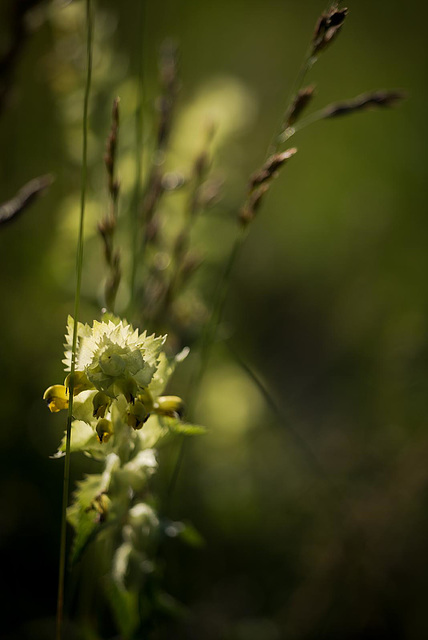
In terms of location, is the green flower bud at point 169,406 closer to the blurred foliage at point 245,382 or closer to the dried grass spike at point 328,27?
the blurred foliage at point 245,382

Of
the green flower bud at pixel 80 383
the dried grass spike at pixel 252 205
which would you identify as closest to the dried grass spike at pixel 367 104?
the dried grass spike at pixel 252 205

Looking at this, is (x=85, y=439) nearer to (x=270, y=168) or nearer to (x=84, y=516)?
(x=84, y=516)

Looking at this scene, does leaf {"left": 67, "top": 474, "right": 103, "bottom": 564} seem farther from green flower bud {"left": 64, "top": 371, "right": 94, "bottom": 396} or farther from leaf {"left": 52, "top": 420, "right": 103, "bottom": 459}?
green flower bud {"left": 64, "top": 371, "right": 94, "bottom": 396}

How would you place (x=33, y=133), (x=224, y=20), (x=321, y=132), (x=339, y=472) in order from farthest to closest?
(x=224, y=20)
(x=321, y=132)
(x=33, y=133)
(x=339, y=472)

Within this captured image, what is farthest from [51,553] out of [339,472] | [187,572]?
[339,472]

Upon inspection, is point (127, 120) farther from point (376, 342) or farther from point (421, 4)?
point (421, 4)

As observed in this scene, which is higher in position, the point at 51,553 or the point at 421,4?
the point at 421,4

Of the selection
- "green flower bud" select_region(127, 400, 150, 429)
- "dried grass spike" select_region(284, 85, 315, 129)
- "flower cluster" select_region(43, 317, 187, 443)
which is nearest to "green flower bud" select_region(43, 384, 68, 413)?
"flower cluster" select_region(43, 317, 187, 443)

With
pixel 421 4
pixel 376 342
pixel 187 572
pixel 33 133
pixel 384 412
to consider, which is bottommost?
pixel 187 572
